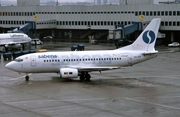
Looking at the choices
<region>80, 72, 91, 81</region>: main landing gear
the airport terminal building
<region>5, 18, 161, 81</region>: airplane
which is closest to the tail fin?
<region>5, 18, 161, 81</region>: airplane

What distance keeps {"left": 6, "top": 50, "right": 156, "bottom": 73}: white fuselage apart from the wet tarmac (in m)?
1.79

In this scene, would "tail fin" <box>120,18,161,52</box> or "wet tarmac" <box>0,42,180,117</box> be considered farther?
"tail fin" <box>120,18,161,52</box>

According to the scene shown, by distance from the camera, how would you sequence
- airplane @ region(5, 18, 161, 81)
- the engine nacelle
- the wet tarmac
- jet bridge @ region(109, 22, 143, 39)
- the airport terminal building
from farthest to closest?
the airport terminal building, jet bridge @ region(109, 22, 143, 39), airplane @ region(5, 18, 161, 81), the engine nacelle, the wet tarmac

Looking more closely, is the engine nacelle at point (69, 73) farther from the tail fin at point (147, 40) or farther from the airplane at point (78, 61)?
the tail fin at point (147, 40)

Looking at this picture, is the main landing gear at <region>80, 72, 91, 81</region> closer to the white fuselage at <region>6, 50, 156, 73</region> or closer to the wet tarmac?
the wet tarmac

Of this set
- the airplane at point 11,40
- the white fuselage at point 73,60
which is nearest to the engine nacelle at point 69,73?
the white fuselage at point 73,60

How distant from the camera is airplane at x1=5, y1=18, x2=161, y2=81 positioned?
166 ft

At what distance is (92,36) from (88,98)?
8528 cm

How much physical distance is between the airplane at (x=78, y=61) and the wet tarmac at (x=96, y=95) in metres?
1.48

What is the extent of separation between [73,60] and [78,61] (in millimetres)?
637

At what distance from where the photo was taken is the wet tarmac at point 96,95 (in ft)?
114

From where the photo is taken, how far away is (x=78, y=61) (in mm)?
51500

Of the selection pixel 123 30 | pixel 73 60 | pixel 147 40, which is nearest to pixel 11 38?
pixel 123 30

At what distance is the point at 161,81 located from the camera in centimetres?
5056
